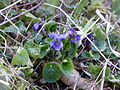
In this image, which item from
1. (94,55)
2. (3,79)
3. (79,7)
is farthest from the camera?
(79,7)

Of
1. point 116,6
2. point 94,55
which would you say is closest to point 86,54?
point 94,55

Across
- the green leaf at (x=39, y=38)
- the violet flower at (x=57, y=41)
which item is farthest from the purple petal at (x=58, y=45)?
the green leaf at (x=39, y=38)

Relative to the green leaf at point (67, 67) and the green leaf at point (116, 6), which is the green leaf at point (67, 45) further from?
the green leaf at point (116, 6)

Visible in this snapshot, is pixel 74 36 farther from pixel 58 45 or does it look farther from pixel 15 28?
pixel 15 28

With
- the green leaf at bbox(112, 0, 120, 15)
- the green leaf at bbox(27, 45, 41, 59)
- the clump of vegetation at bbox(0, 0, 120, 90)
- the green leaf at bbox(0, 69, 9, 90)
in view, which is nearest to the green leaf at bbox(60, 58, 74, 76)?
the clump of vegetation at bbox(0, 0, 120, 90)

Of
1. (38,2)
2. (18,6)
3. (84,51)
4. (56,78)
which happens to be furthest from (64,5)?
(56,78)

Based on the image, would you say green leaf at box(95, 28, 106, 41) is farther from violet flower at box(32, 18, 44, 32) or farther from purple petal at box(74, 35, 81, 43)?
violet flower at box(32, 18, 44, 32)
